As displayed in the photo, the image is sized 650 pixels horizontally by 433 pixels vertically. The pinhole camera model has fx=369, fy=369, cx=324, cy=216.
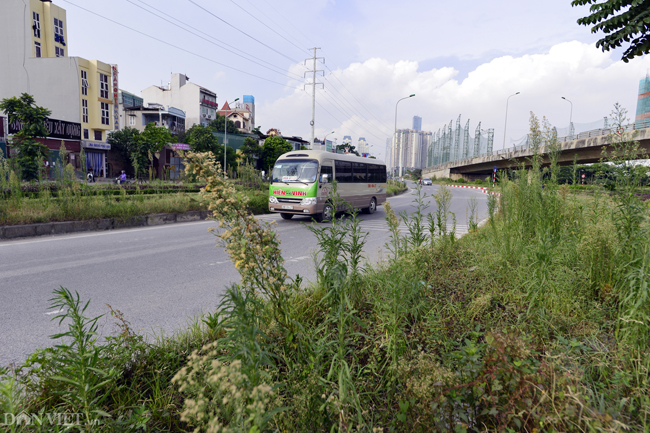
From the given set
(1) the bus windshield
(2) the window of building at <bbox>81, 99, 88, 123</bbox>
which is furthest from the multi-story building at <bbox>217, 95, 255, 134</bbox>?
(1) the bus windshield

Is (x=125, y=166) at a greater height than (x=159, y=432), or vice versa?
(x=125, y=166)

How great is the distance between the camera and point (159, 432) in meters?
1.97

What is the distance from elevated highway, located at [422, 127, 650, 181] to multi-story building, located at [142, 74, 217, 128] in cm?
5303

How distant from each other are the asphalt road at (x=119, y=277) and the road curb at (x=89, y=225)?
769 millimetres

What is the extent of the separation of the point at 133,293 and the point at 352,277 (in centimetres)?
338

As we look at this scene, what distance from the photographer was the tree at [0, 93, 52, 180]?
1808cm

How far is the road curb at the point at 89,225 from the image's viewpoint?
9203mm

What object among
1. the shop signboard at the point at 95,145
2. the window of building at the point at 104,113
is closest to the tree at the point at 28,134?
the shop signboard at the point at 95,145

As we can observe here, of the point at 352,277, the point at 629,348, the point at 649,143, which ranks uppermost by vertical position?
the point at 649,143

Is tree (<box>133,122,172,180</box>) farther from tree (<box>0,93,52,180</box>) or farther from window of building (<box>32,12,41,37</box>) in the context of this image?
tree (<box>0,93,52,180</box>)

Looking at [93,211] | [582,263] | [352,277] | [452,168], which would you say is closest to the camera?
[352,277]

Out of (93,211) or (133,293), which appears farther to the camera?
(93,211)

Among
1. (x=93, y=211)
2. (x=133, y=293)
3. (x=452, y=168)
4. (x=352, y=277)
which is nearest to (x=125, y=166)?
(x=93, y=211)

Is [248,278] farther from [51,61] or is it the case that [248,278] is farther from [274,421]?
[51,61]
